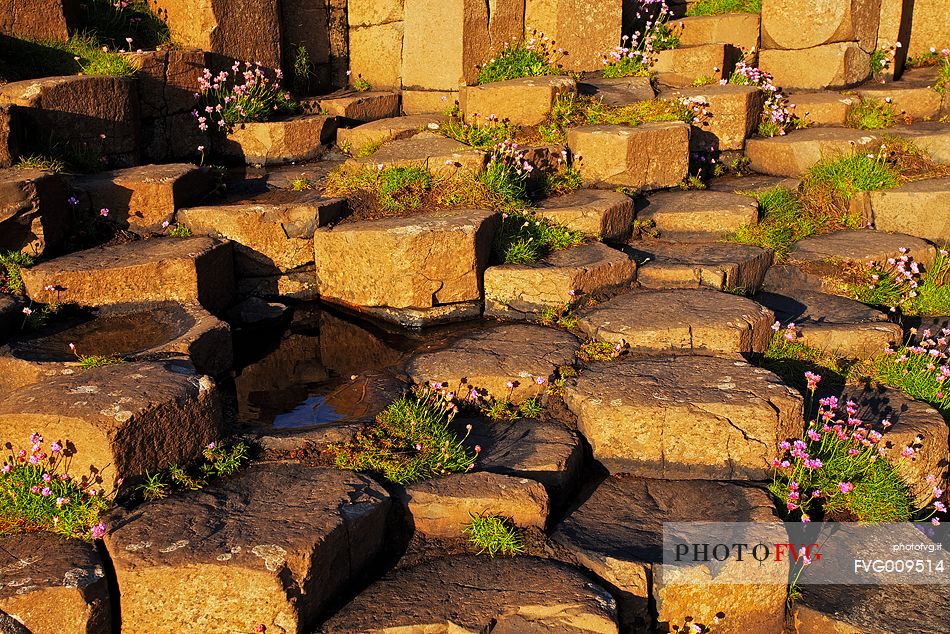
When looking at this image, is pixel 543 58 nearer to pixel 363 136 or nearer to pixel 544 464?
pixel 363 136

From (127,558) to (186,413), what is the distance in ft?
2.49

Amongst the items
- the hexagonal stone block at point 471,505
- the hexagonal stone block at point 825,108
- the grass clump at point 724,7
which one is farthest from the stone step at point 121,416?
the grass clump at point 724,7

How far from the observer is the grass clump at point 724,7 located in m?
9.09

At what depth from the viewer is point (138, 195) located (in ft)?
19.7

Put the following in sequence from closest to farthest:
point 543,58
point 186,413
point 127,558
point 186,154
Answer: point 127,558, point 186,413, point 186,154, point 543,58

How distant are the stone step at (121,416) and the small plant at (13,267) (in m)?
1.60

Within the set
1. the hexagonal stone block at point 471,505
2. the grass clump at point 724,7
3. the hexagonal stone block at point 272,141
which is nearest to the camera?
the hexagonal stone block at point 471,505

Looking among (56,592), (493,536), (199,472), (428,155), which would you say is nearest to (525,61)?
(428,155)

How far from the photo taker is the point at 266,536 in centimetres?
319

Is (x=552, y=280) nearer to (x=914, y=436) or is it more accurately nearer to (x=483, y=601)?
(x=914, y=436)

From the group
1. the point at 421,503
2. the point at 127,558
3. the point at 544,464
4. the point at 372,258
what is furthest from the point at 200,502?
the point at 372,258

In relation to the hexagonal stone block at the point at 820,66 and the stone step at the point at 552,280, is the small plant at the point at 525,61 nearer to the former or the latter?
the hexagonal stone block at the point at 820,66

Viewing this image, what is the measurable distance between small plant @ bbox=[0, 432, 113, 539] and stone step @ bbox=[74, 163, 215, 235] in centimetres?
267

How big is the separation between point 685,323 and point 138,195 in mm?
3511
